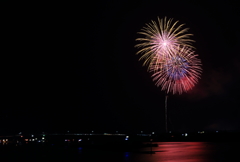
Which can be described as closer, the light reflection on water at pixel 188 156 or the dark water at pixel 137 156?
the light reflection on water at pixel 188 156

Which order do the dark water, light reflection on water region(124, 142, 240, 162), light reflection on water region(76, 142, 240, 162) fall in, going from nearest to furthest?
light reflection on water region(124, 142, 240, 162) → light reflection on water region(76, 142, 240, 162) → the dark water

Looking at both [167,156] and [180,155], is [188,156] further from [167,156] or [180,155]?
[167,156]

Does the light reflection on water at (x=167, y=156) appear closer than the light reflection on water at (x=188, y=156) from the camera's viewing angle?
No

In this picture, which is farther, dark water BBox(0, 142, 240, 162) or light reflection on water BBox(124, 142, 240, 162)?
dark water BBox(0, 142, 240, 162)

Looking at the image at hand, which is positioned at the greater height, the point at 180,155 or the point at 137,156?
the point at 180,155

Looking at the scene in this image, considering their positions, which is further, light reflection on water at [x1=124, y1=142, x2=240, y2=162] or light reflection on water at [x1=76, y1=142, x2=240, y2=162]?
light reflection on water at [x1=76, y1=142, x2=240, y2=162]

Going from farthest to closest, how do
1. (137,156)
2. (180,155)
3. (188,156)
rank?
(180,155) → (137,156) → (188,156)

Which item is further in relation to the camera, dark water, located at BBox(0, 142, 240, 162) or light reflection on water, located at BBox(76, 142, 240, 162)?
dark water, located at BBox(0, 142, 240, 162)

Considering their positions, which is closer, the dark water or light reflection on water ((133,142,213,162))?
light reflection on water ((133,142,213,162))

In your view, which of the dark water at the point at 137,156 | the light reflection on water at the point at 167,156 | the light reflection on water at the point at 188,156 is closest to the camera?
the light reflection on water at the point at 188,156

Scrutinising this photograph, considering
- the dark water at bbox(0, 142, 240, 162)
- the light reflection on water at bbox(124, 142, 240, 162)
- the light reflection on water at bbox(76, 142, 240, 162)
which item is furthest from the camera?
the dark water at bbox(0, 142, 240, 162)

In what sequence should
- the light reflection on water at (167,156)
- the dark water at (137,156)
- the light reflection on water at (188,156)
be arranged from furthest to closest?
the dark water at (137,156)
the light reflection on water at (167,156)
the light reflection on water at (188,156)

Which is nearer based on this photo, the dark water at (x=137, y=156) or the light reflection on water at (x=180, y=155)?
the light reflection on water at (x=180, y=155)

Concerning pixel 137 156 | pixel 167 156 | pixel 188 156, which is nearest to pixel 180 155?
pixel 188 156
